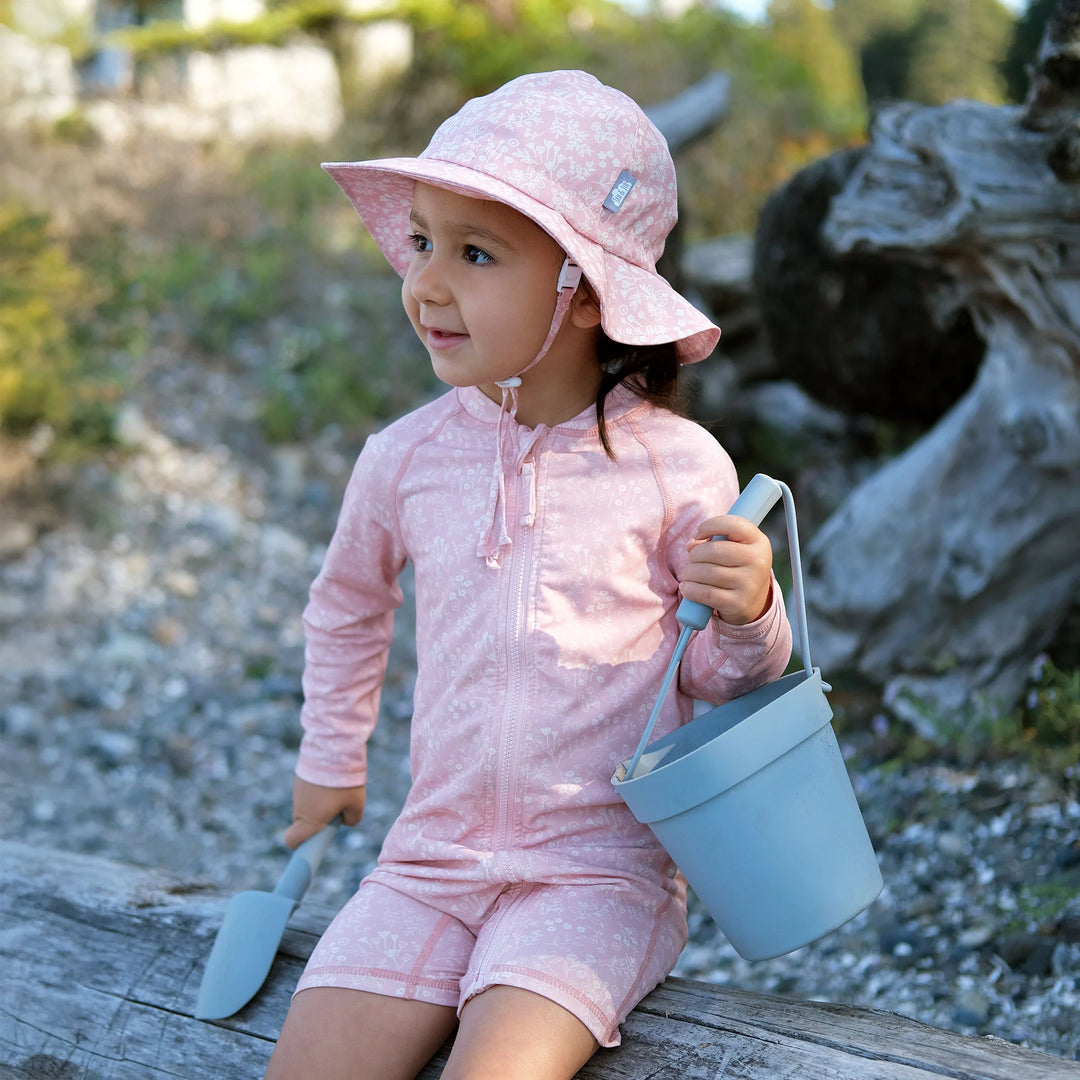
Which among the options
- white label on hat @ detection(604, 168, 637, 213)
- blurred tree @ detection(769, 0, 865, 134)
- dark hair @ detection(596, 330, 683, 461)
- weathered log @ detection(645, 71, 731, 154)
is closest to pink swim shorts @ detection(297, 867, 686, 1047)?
dark hair @ detection(596, 330, 683, 461)

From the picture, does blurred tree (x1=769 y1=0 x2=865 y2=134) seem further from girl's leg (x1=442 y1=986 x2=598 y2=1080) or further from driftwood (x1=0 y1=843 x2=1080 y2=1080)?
girl's leg (x1=442 y1=986 x2=598 y2=1080)

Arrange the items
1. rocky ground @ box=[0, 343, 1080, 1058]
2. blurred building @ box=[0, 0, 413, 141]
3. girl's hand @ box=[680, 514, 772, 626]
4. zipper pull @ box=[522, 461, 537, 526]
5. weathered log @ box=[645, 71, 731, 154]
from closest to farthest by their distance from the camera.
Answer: girl's hand @ box=[680, 514, 772, 626]
zipper pull @ box=[522, 461, 537, 526]
rocky ground @ box=[0, 343, 1080, 1058]
weathered log @ box=[645, 71, 731, 154]
blurred building @ box=[0, 0, 413, 141]

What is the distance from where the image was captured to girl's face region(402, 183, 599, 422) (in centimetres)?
171

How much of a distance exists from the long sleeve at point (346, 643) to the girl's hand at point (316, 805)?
0.01 meters

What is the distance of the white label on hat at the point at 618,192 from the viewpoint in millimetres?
1720

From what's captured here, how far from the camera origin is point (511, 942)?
5.42 feet

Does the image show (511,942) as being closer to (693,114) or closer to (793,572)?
(793,572)

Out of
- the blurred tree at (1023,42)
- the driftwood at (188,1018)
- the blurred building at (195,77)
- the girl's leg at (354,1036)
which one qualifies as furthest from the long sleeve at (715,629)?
the blurred building at (195,77)

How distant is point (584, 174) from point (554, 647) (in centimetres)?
70

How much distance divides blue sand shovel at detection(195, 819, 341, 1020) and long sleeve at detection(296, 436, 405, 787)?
189mm

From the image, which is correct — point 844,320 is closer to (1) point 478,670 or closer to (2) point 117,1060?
(1) point 478,670

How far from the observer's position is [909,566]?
3.49 meters

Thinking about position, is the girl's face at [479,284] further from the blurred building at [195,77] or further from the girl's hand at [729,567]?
the blurred building at [195,77]

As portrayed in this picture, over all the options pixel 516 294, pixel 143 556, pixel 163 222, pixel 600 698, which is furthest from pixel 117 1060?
pixel 163 222
